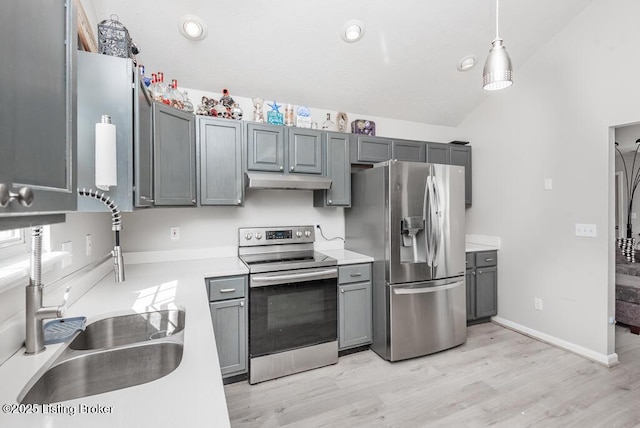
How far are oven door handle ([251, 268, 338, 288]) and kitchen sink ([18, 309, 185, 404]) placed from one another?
1.07 metres

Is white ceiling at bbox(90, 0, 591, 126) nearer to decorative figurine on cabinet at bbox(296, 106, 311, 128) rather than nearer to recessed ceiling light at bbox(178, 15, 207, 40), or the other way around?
recessed ceiling light at bbox(178, 15, 207, 40)

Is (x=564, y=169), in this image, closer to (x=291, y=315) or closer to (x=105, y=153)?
(x=291, y=315)

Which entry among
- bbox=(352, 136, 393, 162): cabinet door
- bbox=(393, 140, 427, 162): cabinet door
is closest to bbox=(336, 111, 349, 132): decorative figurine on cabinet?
bbox=(352, 136, 393, 162): cabinet door

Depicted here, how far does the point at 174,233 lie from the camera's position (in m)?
2.59

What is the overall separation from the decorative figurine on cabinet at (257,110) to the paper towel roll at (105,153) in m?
1.68

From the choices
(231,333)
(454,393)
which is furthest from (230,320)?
(454,393)

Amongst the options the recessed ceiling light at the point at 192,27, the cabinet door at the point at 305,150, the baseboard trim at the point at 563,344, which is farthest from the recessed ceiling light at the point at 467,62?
the baseboard trim at the point at 563,344

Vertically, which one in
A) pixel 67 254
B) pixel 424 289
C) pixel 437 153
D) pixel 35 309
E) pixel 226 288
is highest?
pixel 437 153

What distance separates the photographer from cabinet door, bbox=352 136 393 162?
2.98m

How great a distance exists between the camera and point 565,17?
105 inches

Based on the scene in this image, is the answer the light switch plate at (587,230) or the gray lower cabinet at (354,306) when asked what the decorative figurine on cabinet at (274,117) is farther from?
the light switch plate at (587,230)

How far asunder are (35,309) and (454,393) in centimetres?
246

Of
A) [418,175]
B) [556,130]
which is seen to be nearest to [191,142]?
[418,175]

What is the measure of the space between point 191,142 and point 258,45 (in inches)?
38.2
